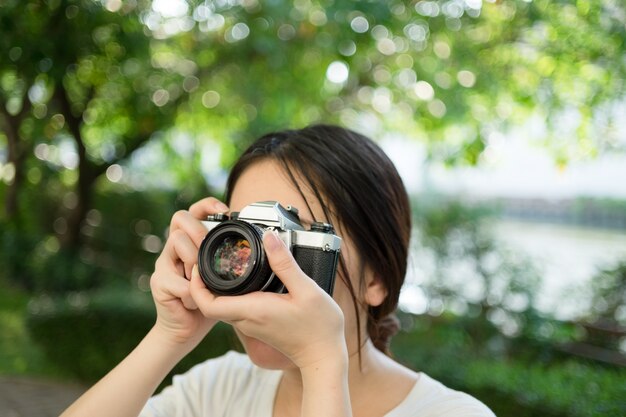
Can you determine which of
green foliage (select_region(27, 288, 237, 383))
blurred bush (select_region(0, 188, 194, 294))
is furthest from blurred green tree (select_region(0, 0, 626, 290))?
green foliage (select_region(27, 288, 237, 383))

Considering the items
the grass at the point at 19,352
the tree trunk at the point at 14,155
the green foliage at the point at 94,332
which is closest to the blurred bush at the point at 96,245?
the tree trunk at the point at 14,155

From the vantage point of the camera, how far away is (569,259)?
12.4 feet

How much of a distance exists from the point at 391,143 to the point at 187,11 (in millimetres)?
2000

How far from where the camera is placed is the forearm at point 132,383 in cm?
112

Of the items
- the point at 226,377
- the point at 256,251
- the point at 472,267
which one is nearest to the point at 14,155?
the point at 472,267

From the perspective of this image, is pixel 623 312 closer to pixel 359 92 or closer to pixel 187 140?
pixel 359 92

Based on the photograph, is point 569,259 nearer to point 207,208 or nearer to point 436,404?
point 436,404

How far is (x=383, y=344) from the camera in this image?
141 centimetres

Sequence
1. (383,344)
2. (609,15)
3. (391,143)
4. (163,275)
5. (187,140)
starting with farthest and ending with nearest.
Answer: (187,140)
(391,143)
(609,15)
(383,344)
(163,275)

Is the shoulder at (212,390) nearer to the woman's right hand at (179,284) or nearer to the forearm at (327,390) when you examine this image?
the woman's right hand at (179,284)

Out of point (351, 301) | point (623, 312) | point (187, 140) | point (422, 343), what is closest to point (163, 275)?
point (351, 301)

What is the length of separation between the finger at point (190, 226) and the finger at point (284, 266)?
22cm

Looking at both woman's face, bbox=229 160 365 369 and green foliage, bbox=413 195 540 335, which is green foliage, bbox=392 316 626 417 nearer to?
green foliage, bbox=413 195 540 335

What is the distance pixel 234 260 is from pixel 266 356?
195 mm
